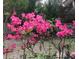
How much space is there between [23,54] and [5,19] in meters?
0.39

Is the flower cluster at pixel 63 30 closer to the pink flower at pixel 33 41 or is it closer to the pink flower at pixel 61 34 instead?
the pink flower at pixel 61 34

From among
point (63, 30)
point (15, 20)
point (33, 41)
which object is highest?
point (15, 20)

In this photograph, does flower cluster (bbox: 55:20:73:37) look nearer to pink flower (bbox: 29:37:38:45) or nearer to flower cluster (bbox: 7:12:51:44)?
flower cluster (bbox: 7:12:51:44)

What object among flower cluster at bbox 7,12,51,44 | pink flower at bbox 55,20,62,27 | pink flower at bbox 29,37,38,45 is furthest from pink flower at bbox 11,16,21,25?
pink flower at bbox 55,20,62,27

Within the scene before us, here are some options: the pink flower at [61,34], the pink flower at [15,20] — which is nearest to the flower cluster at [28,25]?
the pink flower at [15,20]

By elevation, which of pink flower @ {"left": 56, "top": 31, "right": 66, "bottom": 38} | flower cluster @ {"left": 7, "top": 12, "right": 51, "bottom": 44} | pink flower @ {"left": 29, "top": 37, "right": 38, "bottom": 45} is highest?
flower cluster @ {"left": 7, "top": 12, "right": 51, "bottom": 44}

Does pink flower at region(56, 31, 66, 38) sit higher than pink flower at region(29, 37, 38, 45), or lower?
higher

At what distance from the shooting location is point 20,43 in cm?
242

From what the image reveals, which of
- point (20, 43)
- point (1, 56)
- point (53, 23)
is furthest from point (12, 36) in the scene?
point (53, 23)

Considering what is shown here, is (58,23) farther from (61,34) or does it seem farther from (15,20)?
(15,20)

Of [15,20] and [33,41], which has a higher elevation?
[15,20]

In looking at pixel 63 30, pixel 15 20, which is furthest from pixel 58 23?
pixel 15 20
